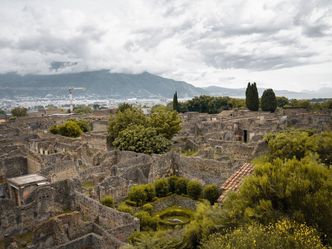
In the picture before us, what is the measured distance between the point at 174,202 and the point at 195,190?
1703 millimetres

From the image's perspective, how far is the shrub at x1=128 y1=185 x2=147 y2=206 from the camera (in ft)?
72.2

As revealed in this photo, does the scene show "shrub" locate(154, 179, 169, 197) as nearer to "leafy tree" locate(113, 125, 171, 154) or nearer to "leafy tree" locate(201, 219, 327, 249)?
"leafy tree" locate(113, 125, 171, 154)

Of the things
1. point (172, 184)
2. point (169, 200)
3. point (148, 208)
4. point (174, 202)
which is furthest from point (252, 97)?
point (148, 208)

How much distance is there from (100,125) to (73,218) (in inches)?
1607

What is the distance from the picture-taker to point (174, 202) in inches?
913

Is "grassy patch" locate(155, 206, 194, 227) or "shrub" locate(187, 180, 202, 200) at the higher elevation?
"shrub" locate(187, 180, 202, 200)

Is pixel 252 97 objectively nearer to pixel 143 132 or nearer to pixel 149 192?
pixel 143 132

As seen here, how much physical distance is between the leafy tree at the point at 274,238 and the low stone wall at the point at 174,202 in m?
13.1

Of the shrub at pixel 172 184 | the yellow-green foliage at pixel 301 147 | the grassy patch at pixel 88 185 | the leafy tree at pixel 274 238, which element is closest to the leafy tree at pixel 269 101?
the shrub at pixel 172 184

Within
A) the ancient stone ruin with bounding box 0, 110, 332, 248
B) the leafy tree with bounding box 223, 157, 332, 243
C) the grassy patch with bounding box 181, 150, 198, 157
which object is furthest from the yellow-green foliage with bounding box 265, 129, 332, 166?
the grassy patch with bounding box 181, 150, 198, 157

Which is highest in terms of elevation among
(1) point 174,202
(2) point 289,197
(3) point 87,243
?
(2) point 289,197

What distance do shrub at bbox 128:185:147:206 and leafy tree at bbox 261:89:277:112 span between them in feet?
176

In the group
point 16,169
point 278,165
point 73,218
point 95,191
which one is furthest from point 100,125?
point 278,165

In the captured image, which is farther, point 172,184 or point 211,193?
point 172,184
